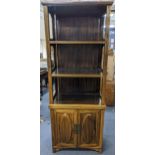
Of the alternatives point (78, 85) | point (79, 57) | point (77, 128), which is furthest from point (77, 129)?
point (79, 57)

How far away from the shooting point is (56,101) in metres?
2.32

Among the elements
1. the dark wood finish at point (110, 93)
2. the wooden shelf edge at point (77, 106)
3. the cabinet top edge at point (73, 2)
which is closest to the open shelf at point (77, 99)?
the wooden shelf edge at point (77, 106)

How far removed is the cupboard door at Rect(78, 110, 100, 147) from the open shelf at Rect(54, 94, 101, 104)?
0.53 ft

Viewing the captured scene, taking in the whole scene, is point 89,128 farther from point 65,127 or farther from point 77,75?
point 77,75

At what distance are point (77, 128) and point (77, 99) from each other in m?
0.40

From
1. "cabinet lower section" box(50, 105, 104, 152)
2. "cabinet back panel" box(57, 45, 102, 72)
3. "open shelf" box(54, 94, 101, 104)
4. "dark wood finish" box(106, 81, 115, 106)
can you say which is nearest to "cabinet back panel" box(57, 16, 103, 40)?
"cabinet back panel" box(57, 45, 102, 72)

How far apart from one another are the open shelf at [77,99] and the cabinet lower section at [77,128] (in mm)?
131

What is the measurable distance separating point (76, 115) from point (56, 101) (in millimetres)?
351

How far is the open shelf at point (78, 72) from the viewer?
2146 millimetres

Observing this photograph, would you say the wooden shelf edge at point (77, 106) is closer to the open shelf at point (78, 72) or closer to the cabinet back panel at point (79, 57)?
the open shelf at point (78, 72)

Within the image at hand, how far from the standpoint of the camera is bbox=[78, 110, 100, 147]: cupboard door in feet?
7.22
